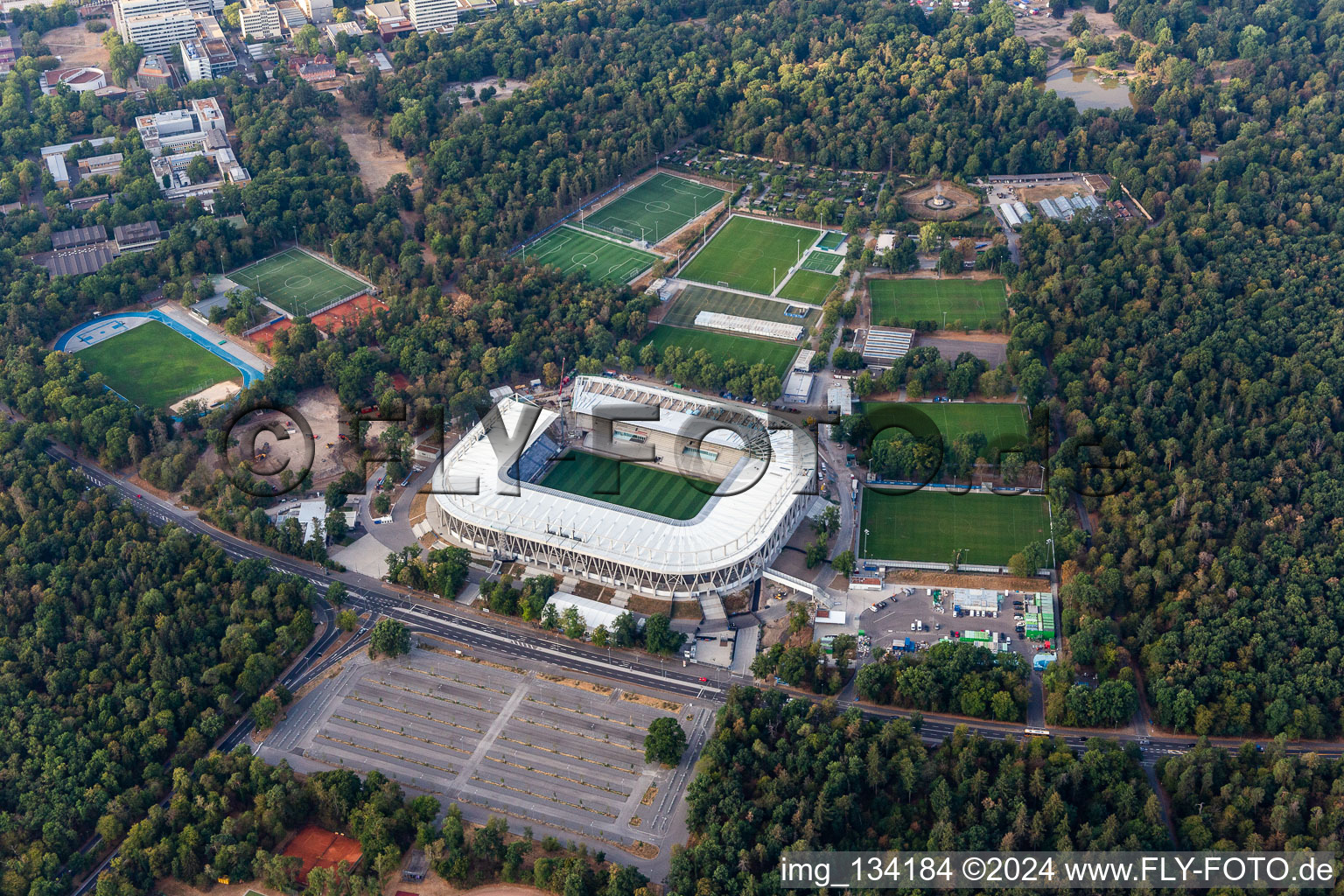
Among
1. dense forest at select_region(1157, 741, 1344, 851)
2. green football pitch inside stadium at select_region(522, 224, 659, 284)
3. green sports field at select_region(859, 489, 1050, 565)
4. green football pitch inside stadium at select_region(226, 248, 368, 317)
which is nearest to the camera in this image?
dense forest at select_region(1157, 741, 1344, 851)

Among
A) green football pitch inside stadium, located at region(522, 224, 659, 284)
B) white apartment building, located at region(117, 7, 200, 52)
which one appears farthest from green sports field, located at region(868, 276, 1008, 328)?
white apartment building, located at region(117, 7, 200, 52)

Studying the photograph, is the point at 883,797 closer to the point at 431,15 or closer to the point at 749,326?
the point at 749,326

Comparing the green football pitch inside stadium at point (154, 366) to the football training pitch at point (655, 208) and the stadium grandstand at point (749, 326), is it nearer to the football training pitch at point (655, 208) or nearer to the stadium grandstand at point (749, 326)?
the football training pitch at point (655, 208)

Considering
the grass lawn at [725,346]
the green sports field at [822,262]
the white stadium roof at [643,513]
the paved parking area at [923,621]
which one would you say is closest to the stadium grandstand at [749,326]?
the grass lawn at [725,346]

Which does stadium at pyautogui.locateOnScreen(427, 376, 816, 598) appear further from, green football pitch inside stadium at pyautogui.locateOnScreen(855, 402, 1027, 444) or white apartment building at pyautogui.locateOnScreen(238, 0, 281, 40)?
white apartment building at pyautogui.locateOnScreen(238, 0, 281, 40)

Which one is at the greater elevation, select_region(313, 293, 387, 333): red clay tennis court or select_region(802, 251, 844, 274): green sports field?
select_region(802, 251, 844, 274): green sports field
